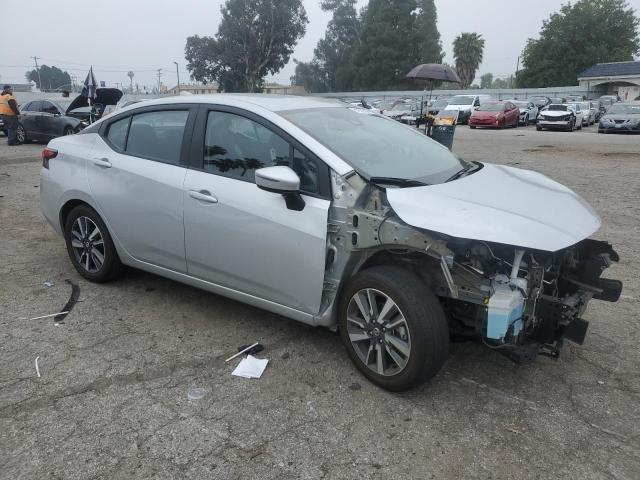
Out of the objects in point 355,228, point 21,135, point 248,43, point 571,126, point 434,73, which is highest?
point 248,43

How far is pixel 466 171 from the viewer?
366 cm

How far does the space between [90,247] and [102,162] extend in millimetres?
762

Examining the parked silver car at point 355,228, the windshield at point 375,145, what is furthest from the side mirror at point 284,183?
the windshield at point 375,145

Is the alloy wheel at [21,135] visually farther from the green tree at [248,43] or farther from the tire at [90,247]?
the green tree at [248,43]

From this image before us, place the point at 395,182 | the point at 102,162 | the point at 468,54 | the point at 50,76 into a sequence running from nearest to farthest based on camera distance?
the point at 395,182, the point at 102,162, the point at 468,54, the point at 50,76

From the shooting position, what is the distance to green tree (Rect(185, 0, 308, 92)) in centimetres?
5175

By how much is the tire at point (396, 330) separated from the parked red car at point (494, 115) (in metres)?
25.2

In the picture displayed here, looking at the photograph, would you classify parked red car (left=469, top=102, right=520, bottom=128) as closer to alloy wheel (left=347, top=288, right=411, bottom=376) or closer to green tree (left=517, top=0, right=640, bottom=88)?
alloy wheel (left=347, top=288, right=411, bottom=376)

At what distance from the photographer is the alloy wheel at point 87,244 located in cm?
436

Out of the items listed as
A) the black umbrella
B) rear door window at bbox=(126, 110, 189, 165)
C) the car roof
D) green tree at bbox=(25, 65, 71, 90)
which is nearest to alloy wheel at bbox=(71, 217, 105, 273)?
rear door window at bbox=(126, 110, 189, 165)

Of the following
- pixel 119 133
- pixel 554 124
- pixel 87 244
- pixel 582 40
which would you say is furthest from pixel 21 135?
pixel 582 40

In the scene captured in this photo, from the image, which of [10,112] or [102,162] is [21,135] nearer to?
[10,112]

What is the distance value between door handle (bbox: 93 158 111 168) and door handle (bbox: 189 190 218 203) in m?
1.01

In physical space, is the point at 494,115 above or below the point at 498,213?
below
